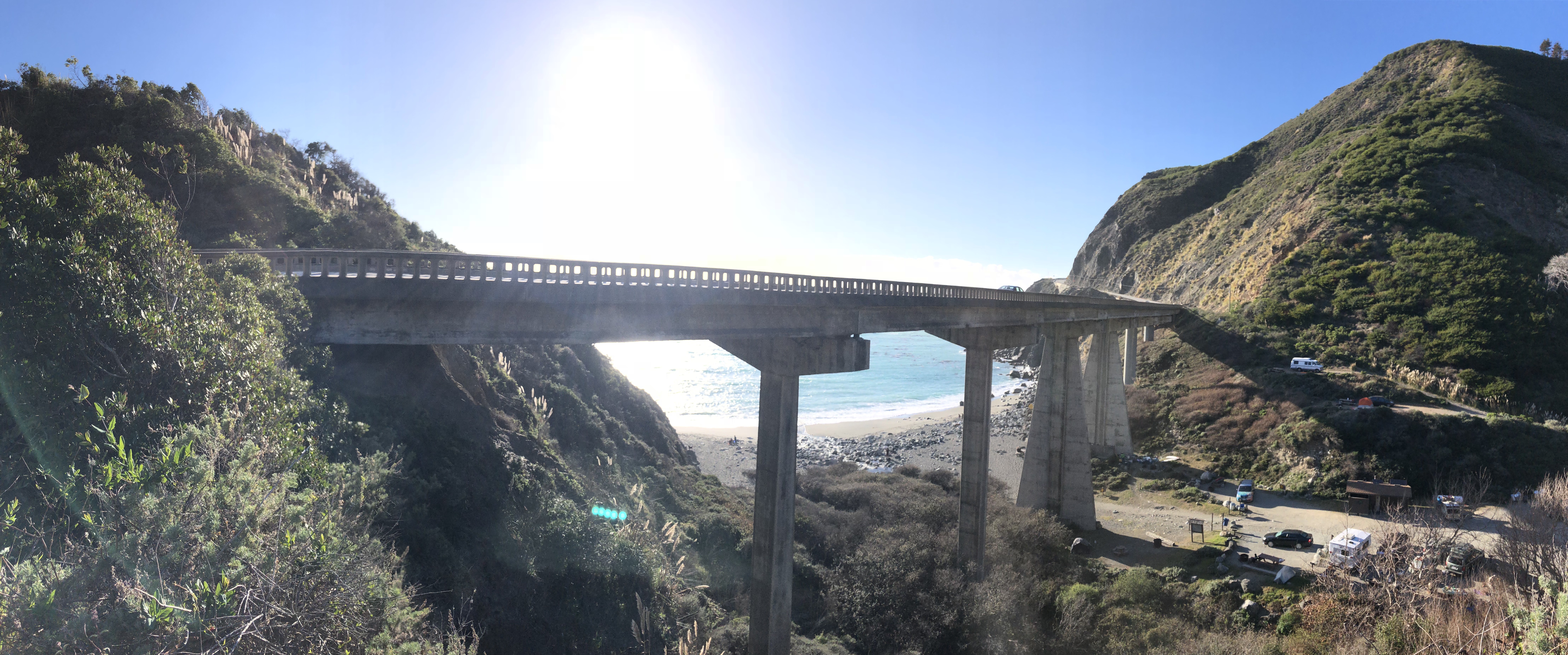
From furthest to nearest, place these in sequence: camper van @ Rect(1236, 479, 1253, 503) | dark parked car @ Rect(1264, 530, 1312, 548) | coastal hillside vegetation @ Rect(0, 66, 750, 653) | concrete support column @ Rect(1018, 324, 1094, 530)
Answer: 1. concrete support column @ Rect(1018, 324, 1094, 530)
2. camper van @ Rect(1236, 479, 1253, 503)
3. dark parked car @ Rect(1264, 530, 1312, 548)
4. coastal hillside vegetation @ Rect(0, 66, 750, 653)

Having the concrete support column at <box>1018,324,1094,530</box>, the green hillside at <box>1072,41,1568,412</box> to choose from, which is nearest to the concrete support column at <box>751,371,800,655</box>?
the concrete support column at <box>1018,324,1094,530</box>

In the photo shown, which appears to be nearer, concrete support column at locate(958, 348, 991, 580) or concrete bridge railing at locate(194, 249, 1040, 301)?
concrete bridge railing at locate(194, 249, 1040, 301)

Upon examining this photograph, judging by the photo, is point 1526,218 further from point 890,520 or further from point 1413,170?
point 890,520

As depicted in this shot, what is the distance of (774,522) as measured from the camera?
1592cm

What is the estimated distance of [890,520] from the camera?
26625 millimetres

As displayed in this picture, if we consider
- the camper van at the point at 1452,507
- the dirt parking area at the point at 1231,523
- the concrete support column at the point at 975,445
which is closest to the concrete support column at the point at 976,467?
the concrete support column at the point at 975,445

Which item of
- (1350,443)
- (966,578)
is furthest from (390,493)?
(1350,443)

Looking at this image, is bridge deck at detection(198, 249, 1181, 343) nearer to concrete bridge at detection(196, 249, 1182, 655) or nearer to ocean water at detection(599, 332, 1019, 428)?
concrete bridge at detection(196, 249, 1182, 655)

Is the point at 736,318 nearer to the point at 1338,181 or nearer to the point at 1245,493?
the point at 1245,493

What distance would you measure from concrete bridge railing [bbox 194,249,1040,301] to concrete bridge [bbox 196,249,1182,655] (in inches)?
1.7

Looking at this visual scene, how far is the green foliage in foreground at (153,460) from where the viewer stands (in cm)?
634

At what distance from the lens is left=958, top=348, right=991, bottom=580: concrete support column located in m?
24.2

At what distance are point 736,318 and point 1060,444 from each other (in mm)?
24997

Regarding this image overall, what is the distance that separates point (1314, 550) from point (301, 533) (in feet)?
109
